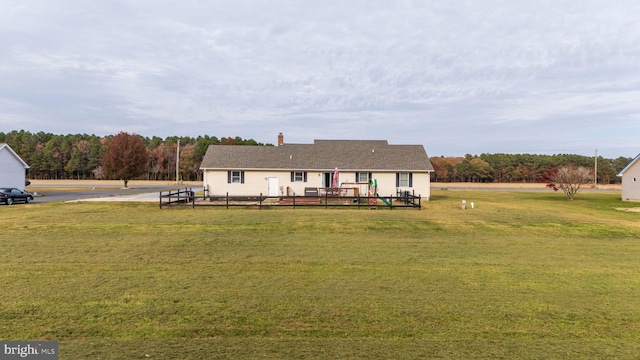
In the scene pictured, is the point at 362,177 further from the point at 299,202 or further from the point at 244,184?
the point at 244,184

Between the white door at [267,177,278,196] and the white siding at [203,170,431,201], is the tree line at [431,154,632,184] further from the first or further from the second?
the white door at [267,177,278,196]

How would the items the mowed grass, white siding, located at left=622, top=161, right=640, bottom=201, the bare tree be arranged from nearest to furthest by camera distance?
the mowed grass < white siding, located at left=622, top=161, right=640, bottom=201 < the bare tree

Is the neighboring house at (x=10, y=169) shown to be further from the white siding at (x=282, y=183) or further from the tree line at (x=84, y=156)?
the tree line at (x=84, y=156)

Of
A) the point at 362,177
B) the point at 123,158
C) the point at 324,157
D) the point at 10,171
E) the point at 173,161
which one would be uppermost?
the point at 173,161

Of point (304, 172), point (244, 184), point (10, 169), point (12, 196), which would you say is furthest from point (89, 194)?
point (304, 172)

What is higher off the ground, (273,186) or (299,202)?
(273,186)

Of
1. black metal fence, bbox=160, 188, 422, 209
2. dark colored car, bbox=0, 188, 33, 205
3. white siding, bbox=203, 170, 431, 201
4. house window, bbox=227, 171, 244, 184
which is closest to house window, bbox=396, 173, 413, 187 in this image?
white siding, bbox=203, 170, 431, 201

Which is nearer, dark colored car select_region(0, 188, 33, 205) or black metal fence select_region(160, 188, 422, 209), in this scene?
black metal fence select_region(160, 188, 422, 209)

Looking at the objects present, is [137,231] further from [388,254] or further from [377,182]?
[377,182]

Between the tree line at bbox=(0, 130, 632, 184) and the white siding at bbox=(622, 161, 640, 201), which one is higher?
the tree line at bbox=(0, 130, 632, 184)
